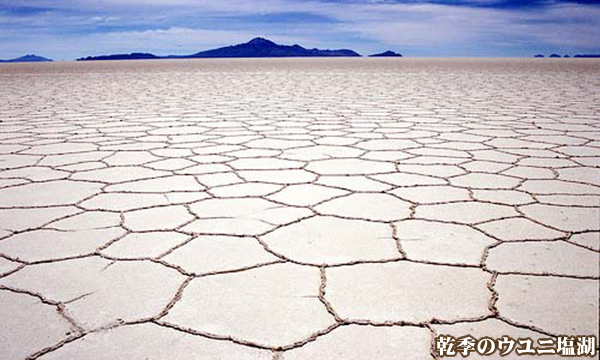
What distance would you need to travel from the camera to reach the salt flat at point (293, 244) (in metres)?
1.01

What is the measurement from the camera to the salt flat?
39.6 inches

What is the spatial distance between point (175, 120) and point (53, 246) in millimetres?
2690

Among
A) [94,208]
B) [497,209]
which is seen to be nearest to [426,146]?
[497,209]

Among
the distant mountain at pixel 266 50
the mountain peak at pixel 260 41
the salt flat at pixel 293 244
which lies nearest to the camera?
the salt flat at pixel 293 244

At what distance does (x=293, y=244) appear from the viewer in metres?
1.44

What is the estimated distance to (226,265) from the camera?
4.29 feet

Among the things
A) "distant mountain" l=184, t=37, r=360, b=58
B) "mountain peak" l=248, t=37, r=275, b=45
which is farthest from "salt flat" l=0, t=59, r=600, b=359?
"mountain peak" l=248, t=37, r=275, b=45

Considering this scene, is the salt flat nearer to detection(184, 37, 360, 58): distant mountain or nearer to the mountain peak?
detection(184, 37, 360, 58): distant mountain

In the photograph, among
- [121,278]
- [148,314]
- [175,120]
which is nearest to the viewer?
[148,314]

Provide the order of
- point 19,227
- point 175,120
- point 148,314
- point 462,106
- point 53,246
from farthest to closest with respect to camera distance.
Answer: point 462,106 → point 175,120 → point 19,227 → point 53,246 → point 148,314

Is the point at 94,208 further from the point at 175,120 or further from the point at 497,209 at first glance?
the point at 175,120

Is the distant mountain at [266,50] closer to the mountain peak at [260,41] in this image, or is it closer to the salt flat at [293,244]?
the mountain peak at [260,41]

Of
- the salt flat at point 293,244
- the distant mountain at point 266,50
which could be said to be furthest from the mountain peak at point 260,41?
the salt flat at point 293,244

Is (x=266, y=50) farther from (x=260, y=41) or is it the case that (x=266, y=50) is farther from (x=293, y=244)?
(x=293, y=244)
